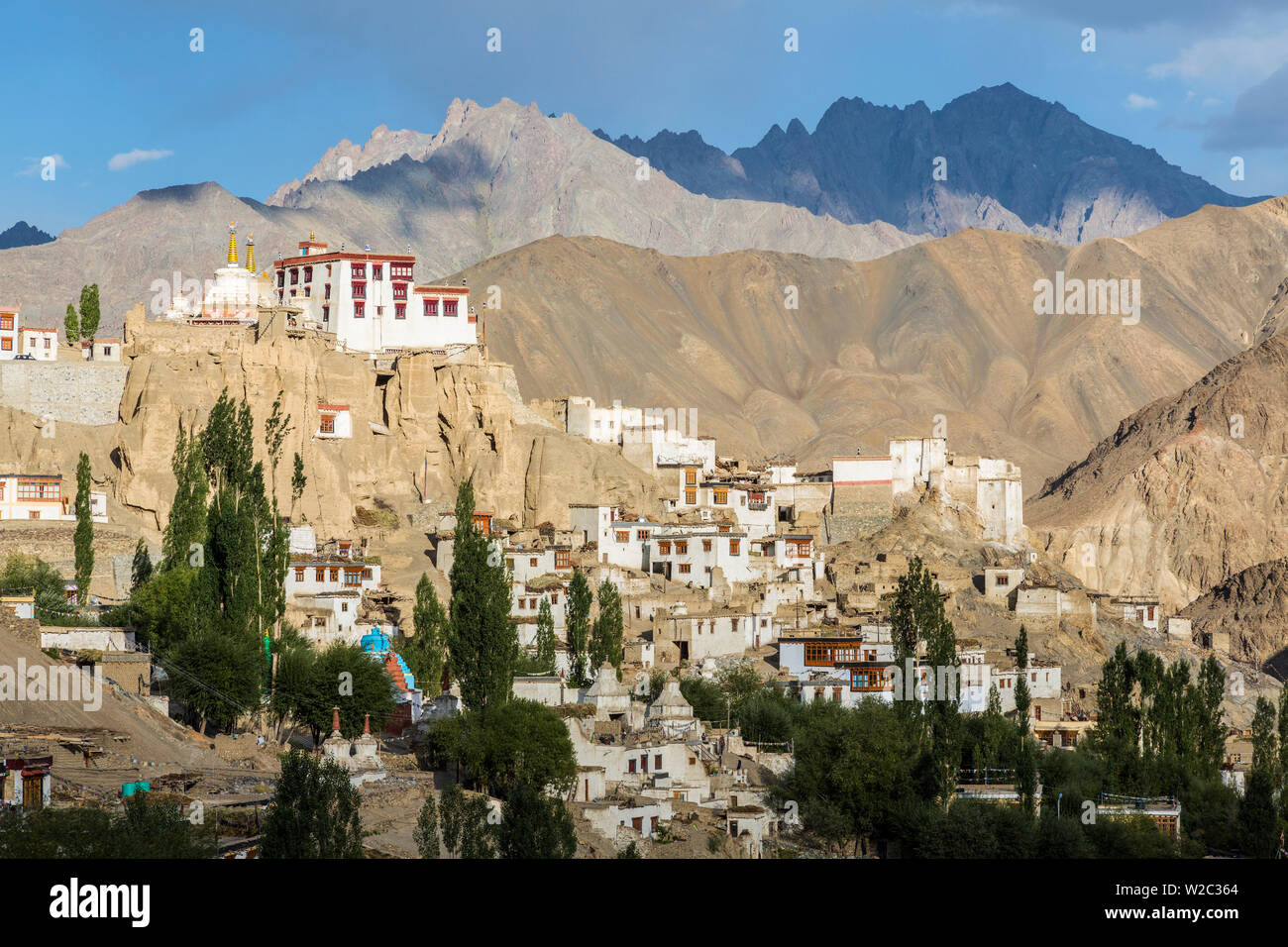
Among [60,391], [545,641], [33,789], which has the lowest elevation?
[33,789]

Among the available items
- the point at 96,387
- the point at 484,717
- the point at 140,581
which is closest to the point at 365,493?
the point at 96,387

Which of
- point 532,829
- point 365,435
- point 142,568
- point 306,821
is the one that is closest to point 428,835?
point 532,829

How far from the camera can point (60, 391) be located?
69.4 meters

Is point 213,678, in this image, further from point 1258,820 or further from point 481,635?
point 1258,820

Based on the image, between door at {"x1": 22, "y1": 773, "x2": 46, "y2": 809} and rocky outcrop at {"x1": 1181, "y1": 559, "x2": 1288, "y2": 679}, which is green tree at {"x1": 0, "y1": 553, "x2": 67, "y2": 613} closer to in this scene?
door at {"x1": 22, "y1": 773, "x2": 46, "y2": 809}

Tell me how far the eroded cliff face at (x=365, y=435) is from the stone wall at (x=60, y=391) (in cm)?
180

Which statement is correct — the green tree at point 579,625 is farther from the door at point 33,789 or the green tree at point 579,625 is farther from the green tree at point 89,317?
the green tree at point 89,317

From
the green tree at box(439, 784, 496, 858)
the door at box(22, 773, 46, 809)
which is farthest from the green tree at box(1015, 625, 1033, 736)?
the door at box(22, 773, 46, 809)

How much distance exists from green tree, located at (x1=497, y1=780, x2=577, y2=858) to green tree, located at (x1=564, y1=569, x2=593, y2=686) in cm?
2424

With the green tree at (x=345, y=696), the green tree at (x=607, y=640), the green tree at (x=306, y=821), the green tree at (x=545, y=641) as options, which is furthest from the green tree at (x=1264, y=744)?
the green tree at (x=306, y=821)

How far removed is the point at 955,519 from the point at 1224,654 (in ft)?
55.8

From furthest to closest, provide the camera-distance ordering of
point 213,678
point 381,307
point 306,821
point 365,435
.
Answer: point 381,307 < point 365,435 < point 213,678 < point 306,821

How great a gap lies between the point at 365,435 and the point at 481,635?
111 ft
